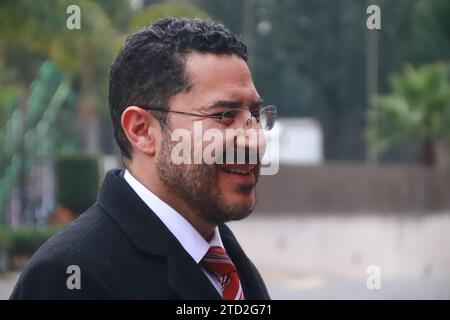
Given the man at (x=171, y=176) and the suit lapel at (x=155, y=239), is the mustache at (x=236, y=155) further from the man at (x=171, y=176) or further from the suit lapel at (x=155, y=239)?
the suit lapel at (x=155, y=239)

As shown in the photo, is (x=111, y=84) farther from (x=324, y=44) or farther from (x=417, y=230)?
(x=324, y=44)

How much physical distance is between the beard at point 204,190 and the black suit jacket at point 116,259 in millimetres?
81

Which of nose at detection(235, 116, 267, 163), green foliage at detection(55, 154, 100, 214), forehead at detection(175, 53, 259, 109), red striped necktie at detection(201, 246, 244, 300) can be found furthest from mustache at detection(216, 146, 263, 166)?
green foliage at detection(55, 154, 100, 214)

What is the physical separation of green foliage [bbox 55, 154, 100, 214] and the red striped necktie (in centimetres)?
1648

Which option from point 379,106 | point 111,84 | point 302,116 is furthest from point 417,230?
point 302,116

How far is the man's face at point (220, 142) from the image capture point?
211 centimetres

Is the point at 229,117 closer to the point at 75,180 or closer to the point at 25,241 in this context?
the point at 25,241

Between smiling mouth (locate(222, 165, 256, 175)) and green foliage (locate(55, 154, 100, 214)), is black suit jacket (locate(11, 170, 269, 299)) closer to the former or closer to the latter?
smiling mouth (locate(222, 165, 256, 175))

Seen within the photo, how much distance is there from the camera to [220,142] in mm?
2096

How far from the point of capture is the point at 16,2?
14617 millimetres

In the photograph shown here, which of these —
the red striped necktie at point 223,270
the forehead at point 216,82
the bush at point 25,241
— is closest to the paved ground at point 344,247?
the bush at point 25,241

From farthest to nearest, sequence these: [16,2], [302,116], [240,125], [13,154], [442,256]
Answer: [302,116], [13,154], [442,256], [16,2], [240,125]

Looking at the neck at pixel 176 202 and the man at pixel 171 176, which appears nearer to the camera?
the man at pixel 171 176

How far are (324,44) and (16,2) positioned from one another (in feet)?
94.8
